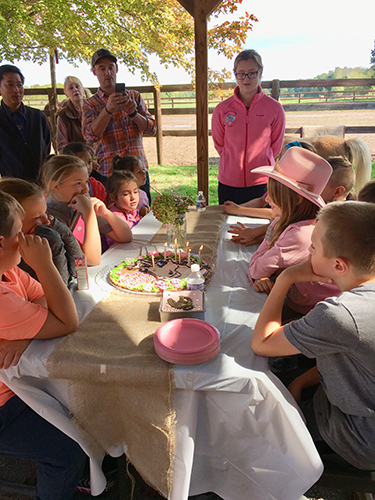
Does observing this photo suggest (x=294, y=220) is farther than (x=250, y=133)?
No

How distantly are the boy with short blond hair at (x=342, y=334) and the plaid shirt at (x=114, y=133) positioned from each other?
3.04m

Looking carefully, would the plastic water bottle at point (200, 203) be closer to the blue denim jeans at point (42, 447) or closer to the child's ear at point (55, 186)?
the child's ear at point (55, 186)

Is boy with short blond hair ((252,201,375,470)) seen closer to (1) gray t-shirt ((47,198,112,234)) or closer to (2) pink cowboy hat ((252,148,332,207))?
(2) pink cowboy hat ((252,148,332,207))

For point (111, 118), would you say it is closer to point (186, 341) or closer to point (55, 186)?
point (55, 186)

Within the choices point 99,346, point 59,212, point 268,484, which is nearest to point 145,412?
point 99,346

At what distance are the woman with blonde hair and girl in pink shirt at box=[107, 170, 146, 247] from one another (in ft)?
6.96

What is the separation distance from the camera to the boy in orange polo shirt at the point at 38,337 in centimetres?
133

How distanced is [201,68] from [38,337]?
11.2 feet

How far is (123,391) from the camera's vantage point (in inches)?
49.1

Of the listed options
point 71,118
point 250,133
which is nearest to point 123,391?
point 250,133

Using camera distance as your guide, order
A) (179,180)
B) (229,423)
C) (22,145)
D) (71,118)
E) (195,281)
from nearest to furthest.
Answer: (229,423) → (195,281) → (22,145) → (71,118) → (179,180)

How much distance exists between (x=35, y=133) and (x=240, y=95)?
7.44ft

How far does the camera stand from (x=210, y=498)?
1585 mm

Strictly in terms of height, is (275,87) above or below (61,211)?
above
